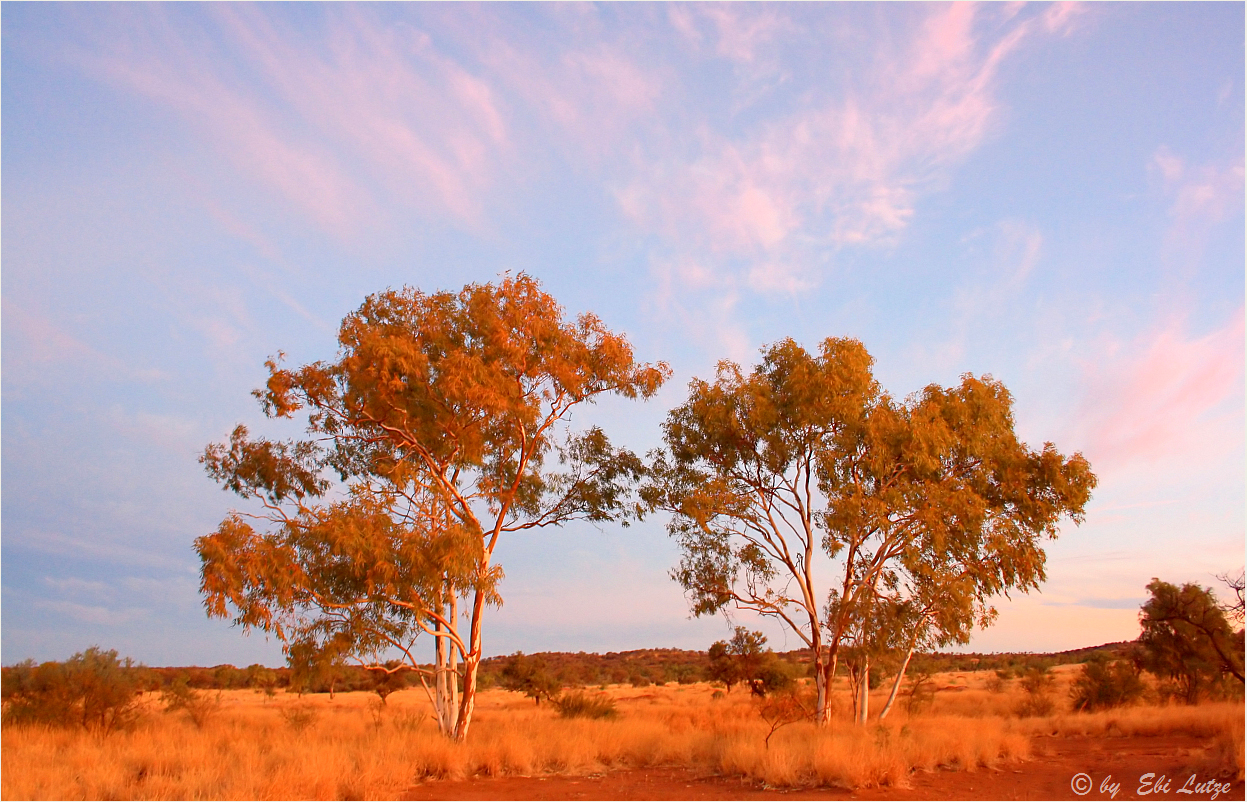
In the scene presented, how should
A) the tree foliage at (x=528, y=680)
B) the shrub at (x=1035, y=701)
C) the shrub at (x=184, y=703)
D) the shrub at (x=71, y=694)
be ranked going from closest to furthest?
the shrub at (x=71, y=694)
the shrub at (x=184, y=703)
the shrub at (x=1035, y=701)
the tree foliage at (x=528, y=680)

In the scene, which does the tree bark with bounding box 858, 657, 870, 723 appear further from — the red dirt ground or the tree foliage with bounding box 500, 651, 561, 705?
the tree foliage with bounding box 500, 651, 561, 705

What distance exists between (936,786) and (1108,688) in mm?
20514

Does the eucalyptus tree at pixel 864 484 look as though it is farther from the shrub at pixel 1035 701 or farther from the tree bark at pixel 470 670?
the shrub at pixel 1035 701

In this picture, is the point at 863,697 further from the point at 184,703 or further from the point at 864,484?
the point at 184,703

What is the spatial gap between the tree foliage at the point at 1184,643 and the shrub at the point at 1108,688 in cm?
76

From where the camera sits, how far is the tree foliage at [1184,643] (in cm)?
2538

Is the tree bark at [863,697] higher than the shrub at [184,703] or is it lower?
higher

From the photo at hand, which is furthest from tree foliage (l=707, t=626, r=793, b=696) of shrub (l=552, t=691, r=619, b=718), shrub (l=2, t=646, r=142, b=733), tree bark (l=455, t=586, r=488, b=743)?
shrub (l=2, t=646, r=142, b=733)

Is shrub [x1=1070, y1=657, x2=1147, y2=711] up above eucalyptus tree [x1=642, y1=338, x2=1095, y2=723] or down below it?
below

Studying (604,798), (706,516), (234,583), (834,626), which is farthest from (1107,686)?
(234,583)

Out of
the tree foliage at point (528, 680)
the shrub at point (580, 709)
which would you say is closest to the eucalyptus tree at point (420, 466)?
the shrub at point (580, 709)

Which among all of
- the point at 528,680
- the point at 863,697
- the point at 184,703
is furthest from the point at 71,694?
the point at 863,697

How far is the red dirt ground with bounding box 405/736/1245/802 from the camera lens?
1177 centimetres

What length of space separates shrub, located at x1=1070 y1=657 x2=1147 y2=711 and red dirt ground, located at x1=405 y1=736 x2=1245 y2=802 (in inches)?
580
